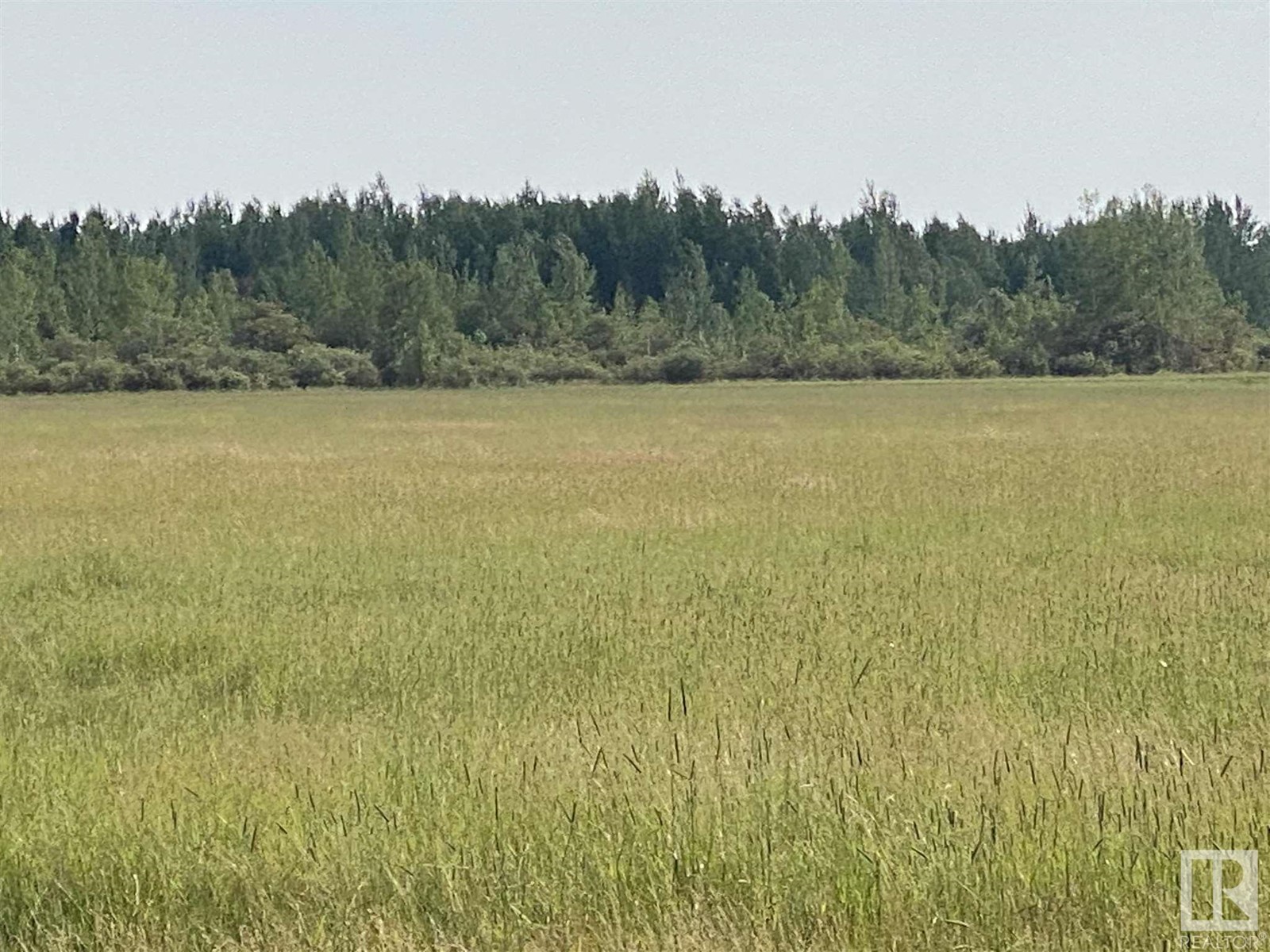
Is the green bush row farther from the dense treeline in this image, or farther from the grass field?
the grass field

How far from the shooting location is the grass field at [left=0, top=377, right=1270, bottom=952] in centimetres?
518

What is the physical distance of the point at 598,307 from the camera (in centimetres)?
11831

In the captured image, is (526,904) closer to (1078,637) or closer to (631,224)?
(1078,637)

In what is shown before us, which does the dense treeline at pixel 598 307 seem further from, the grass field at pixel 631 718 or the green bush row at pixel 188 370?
the grass field at pixel 631 718

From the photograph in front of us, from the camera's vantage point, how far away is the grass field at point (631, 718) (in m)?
5.18

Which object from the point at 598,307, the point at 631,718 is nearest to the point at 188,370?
the point at 598,307

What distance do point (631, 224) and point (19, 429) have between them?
10203 centimetres

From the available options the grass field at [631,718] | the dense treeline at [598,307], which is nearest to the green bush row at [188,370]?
the dense treeline at [598,307]

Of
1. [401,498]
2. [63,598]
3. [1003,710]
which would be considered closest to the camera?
[1003,710]

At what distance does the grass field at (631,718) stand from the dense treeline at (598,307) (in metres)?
72.5

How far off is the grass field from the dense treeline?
238ft

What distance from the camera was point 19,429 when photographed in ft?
144

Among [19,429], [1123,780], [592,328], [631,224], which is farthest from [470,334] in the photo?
[1123,780]

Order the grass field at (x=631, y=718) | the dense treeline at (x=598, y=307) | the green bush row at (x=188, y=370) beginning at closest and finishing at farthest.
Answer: the grass field at (x=631, y=718), the green bush row at (x=188, y=370), the dense treeline at (x=598, y=307)
